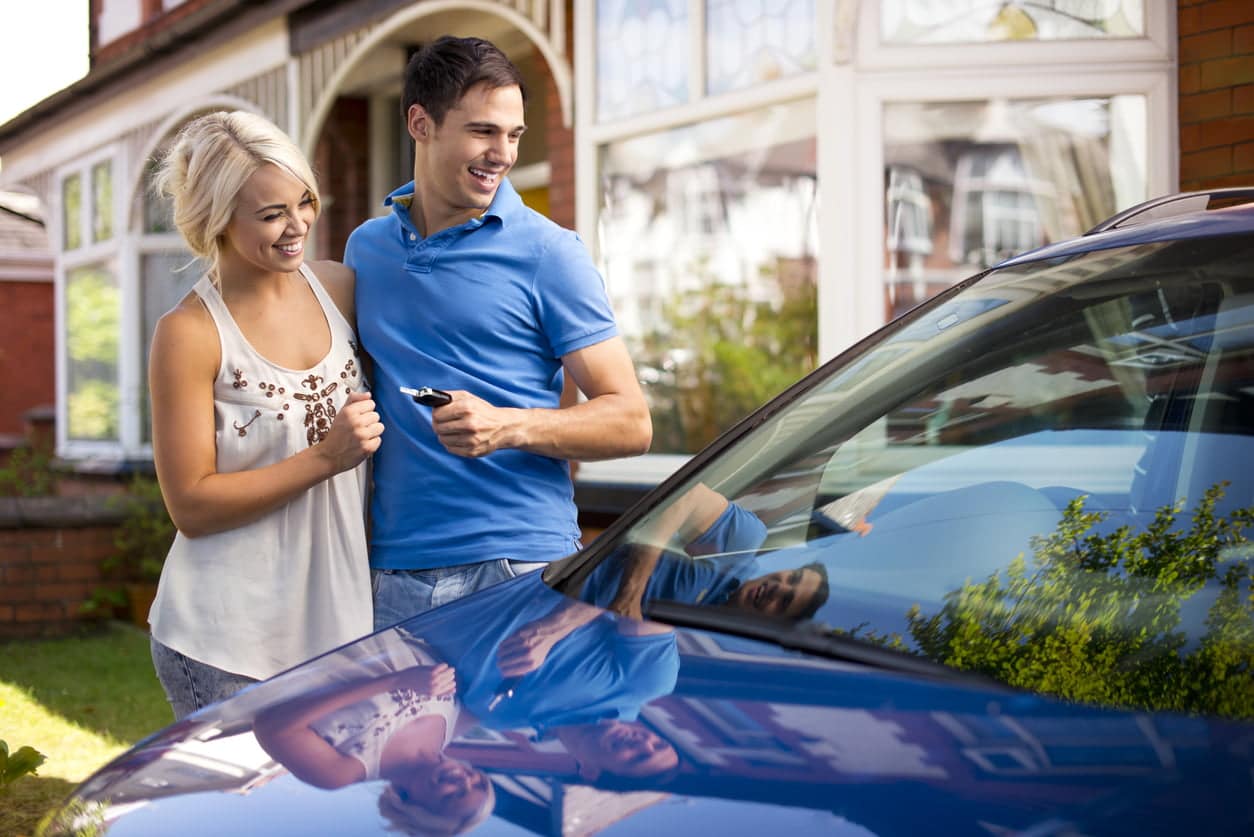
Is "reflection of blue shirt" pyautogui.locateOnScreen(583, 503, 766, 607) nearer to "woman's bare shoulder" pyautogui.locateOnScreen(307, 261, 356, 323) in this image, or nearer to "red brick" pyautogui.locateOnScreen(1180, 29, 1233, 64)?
"woman's bare shoulder" pyautogui.locateOnScreen(307, 261, 356, 323)

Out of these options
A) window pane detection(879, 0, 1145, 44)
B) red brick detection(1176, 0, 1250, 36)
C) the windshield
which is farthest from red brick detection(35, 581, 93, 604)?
the windshield

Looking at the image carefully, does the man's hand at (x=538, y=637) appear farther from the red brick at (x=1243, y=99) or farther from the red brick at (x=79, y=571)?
the red brick at (x=79, y=571)

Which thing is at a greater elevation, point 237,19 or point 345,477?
point 237,19

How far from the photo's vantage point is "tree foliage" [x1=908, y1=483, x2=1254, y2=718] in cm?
159

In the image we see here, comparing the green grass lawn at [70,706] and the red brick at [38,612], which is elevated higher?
the red brick at [38,612]

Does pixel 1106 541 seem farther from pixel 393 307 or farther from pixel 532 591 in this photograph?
pixel 393 307

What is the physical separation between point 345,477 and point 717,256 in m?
4.56

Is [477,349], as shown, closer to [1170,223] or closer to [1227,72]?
[1170,223]

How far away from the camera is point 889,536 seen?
6.67 ft

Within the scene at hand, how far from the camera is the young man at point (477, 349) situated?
105 inches

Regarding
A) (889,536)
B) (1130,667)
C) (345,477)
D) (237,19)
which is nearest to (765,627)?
(889,536)

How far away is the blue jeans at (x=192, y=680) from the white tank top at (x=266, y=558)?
2cm

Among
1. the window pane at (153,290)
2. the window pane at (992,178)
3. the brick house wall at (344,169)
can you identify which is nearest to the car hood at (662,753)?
the window pane at (992,178)

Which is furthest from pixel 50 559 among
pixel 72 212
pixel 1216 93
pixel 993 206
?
pixel 72 212
